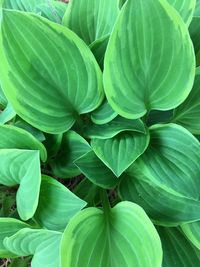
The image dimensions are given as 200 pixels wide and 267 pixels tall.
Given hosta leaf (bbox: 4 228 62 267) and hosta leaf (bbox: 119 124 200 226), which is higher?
hosta leaf (bbox: 119 124 200 226)

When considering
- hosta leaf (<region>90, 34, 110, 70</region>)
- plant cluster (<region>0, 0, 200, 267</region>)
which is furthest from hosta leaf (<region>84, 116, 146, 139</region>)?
hosta leaf (<region>90, 34, 110, 70</region>)

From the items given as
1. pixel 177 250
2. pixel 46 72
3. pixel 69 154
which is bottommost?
pixel 177 250

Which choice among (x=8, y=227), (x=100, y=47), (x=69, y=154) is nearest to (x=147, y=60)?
(x=100, y=47)

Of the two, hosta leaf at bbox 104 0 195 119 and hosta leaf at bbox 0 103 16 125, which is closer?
hosta leaf at bbox 104 0 195 119

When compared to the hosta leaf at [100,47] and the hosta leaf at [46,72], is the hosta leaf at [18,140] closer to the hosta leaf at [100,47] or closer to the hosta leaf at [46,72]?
the hosta leaf at [46,72]

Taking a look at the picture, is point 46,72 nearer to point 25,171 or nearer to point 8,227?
point 25,171

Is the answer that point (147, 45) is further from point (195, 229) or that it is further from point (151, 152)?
point (195, 229)

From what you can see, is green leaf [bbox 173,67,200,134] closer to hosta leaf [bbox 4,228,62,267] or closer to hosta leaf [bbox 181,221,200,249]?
hosta leaf [bbox 181,221,200,249]
